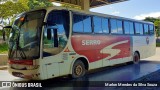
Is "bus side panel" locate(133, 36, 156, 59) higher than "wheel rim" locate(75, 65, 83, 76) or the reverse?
higher

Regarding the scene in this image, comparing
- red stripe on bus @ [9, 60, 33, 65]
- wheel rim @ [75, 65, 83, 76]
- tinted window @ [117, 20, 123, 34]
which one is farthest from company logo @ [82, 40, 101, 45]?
red stripe on bus @ [9, 60, 33, 65]

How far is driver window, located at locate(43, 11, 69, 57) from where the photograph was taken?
835 centimetres

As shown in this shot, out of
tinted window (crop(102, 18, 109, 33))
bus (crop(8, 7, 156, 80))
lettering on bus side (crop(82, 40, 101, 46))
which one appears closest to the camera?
bus (crop(8, 7, 156, 80))

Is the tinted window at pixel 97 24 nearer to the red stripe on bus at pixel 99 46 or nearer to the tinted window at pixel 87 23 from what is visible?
the red stripe on bus at pixel 99 46

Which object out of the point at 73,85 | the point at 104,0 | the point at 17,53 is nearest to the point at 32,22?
the point at 17,53

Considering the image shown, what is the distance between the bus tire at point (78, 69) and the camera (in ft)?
31.6

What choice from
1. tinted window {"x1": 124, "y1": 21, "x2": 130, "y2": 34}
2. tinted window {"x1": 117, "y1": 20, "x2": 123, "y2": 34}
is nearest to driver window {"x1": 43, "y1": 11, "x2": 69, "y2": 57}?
tinted window {"x1": 117, "y1": 20, "x2": 123, "y2": 34}

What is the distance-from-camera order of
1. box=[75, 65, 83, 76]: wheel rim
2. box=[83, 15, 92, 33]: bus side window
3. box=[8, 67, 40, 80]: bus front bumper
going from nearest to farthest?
box=[8, 67, 40, 80]: bus front bumper
box=[75, 65, 83, 76]: wheel rim
box=[83, 15, 92, 33]: bus side window

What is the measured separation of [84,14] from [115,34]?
117 inches

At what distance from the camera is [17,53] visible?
8.50 metres

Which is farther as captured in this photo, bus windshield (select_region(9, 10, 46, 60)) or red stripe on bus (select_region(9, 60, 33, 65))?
bus windshield (select_region(9, 10, 46, 60))

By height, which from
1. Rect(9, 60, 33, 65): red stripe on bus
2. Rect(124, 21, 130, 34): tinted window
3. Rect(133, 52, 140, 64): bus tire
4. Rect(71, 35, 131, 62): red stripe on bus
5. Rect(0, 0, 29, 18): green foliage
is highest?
Rect(0, 0, 29, 18): green foliage

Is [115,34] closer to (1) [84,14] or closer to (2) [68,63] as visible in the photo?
(1) [84,14]

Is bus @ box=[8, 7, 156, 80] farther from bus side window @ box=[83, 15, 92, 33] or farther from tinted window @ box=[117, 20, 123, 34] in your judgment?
tinted window @ box=[117, 20, 123, 34]
